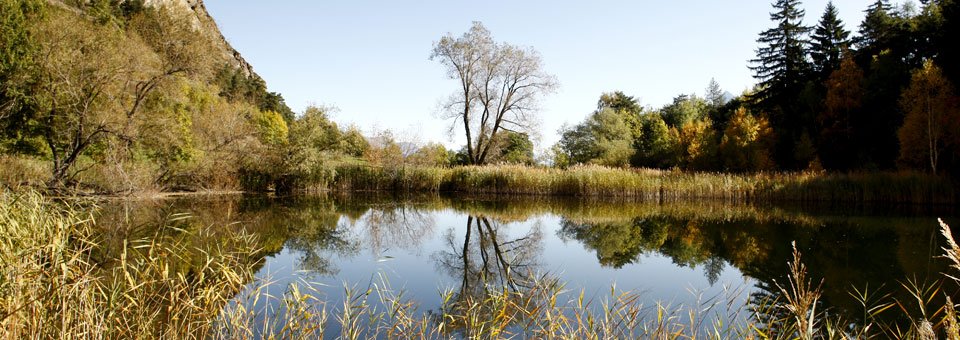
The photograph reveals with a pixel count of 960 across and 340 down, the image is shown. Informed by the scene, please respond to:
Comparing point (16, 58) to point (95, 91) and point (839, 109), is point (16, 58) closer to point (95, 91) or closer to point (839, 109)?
Result: point (95, 91)

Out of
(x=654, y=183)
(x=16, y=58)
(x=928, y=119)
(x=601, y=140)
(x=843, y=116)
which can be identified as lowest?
(x=654, y=183)

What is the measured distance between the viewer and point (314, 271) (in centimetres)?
457

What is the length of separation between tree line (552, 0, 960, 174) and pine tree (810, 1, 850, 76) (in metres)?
0.05

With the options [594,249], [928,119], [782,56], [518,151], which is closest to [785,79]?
[782,56]

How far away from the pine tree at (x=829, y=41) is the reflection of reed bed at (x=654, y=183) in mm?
12839

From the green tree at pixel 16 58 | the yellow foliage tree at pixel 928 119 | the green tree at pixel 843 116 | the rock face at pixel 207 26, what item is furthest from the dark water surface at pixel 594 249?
the green tree at pixel 843 116

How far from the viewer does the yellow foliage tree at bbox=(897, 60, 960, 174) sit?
1453 centimetres

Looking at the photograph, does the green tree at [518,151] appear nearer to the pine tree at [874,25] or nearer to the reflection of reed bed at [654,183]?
the reflection of reed bed at [654,183]

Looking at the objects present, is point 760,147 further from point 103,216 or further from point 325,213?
point 103,216

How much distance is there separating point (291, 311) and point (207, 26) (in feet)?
48.5

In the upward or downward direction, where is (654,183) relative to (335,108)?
downward

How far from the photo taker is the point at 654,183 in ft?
51.2

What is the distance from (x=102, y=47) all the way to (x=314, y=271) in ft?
32.9

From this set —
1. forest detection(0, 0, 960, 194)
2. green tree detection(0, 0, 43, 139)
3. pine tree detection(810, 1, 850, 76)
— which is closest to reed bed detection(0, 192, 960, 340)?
forest detection(0, 0, 960, 194)
